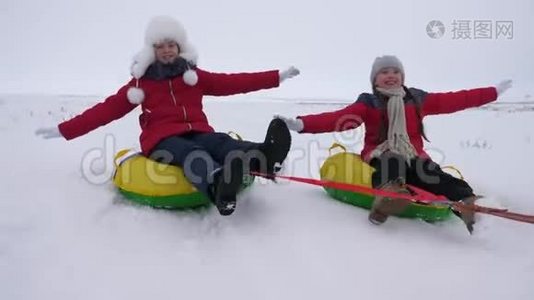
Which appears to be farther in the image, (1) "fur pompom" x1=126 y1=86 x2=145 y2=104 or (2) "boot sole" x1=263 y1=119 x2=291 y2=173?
(1) "fur pompom" x1=126 y1=86 x2=145 y2=104

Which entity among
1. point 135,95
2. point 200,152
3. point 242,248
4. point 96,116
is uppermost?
point 135,95

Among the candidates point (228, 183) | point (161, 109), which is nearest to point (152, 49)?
point (161, 109)

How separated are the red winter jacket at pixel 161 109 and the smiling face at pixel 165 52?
15 centimetres

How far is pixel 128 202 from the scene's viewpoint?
3094 mm

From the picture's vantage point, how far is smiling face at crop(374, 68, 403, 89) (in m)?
3.52

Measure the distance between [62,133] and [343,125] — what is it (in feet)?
6.44

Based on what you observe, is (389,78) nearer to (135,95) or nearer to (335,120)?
(335,120)

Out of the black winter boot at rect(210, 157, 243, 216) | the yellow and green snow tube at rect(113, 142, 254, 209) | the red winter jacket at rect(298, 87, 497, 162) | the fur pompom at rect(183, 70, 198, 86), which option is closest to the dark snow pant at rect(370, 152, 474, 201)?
the red winter jacket at rect(298, 87, 497, 162)

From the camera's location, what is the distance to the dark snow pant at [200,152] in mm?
2744

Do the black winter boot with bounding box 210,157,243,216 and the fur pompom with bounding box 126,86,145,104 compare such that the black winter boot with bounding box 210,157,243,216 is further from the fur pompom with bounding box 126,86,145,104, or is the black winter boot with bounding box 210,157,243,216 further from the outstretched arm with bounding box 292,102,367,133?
the fur pompom with bounding box 126,86,145,104

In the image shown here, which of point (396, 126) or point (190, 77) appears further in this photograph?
point (190, 77)

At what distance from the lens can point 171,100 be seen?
344 cm

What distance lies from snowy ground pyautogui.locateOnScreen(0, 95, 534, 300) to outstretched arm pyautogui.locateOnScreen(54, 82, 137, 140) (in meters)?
0.38

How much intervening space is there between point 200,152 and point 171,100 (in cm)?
72
